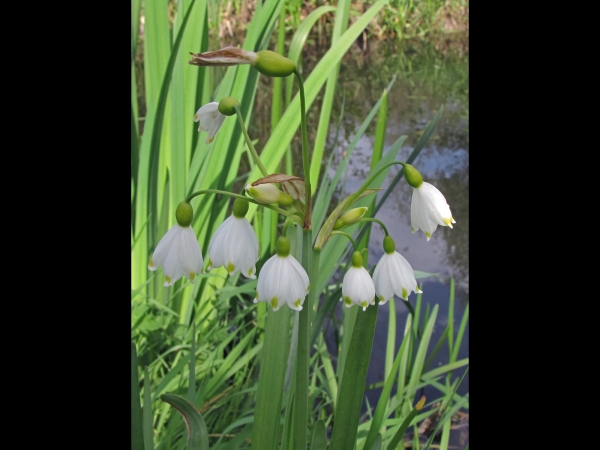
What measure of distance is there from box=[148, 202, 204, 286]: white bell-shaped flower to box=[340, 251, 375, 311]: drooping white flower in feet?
0.46

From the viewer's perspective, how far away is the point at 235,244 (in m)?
0.51

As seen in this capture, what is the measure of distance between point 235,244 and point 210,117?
0.13 meters

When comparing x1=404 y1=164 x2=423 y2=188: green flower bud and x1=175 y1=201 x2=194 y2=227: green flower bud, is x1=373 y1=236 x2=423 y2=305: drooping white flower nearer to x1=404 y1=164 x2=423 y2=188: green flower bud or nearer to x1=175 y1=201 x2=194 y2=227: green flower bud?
x1=404 y1=164 x2=423 y2=188: green flower bud

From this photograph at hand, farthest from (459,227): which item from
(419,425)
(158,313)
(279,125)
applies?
(158,313)

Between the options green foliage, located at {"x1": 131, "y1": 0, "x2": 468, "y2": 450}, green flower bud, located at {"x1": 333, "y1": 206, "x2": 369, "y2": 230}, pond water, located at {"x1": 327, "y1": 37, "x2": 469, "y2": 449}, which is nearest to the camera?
green flower bud, located at {"x1": 333, "y1": 206, "x2": 369, "y2": 230}

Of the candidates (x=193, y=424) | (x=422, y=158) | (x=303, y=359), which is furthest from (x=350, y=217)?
(x=422, y=158)

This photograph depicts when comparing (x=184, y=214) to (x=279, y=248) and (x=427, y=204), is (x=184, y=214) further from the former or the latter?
(x=427, y=204)

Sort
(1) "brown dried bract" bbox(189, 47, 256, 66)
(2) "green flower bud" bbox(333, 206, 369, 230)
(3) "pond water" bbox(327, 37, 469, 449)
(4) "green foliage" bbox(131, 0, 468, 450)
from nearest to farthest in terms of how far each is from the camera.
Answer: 1. (1) "brown dried bract" bbox(189, 47, 256, 66)
2. (2) "green flower bud" bbox(333, 206, 369, 230)
3. (4) "green foliage" bbox(131, 0, 468, 450)
4. (3) "pond water" bbox(327, 37, 469, 449)

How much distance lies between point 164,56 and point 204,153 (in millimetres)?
216

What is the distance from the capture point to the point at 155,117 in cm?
107

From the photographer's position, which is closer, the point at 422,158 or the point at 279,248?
the point at 279,248

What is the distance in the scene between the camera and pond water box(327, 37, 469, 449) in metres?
1.42

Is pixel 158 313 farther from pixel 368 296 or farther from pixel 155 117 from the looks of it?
pixel 368 296

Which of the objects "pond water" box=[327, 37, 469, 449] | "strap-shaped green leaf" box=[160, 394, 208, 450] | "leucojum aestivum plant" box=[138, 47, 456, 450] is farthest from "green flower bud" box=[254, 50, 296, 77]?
"pond water" box=[327, 37, 469, 449]
